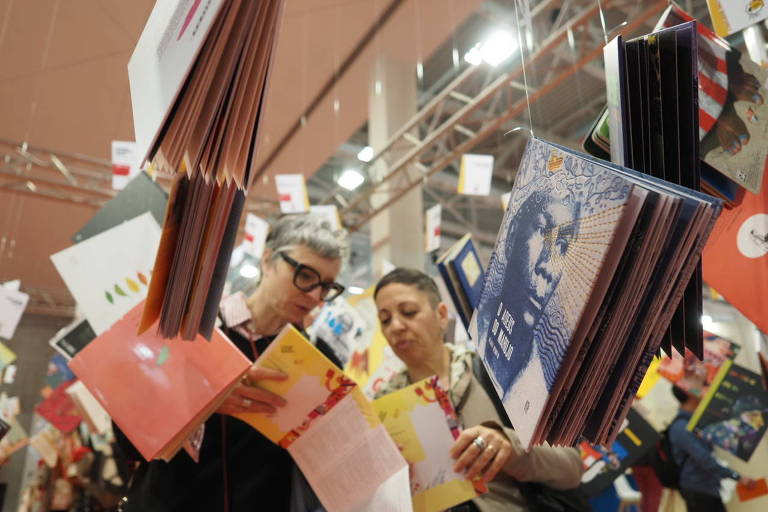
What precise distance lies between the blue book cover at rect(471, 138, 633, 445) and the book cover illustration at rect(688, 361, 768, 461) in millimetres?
1961

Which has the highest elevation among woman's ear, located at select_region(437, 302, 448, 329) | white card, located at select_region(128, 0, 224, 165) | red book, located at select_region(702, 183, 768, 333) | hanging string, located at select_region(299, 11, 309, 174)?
hanging string, located at select_region(299, 11, 309, 174)

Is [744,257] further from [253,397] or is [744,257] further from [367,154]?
[367,154]

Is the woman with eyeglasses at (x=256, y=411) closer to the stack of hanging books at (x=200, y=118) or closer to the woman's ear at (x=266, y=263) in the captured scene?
the woman's ear at (x=266, y=263)

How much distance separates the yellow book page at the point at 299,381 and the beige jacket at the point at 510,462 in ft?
1.21

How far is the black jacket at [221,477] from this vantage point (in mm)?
1178

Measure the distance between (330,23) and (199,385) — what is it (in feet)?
12.3

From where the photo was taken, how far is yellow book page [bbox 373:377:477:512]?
107 cm

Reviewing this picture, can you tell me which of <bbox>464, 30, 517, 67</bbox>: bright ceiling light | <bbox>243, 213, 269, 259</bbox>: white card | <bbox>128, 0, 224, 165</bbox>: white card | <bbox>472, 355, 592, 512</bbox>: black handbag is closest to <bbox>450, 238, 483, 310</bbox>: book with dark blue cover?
<bbox>472, 355, 592, 512</bbox>: black handbag

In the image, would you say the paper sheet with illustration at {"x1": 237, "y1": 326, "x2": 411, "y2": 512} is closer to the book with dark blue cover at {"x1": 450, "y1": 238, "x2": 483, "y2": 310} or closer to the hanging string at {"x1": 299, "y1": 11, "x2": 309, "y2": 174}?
the book with dark blue cover at {"x1": 450, "y1": 238, "x2": 483, "y2": 310}

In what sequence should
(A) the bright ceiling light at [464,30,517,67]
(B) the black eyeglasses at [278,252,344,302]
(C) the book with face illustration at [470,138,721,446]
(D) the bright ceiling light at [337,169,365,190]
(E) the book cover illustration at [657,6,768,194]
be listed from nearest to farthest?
(C) the book with face illustration at [470,138,721,446] < (E) the book cover illustration at [657,6,768,194] < (B) the black eyeglasses at [278,252,344,302] < (A) the bright ceiling light at [464,30,517,67] < (D) the bright ceiling light at [337,169,365,190]

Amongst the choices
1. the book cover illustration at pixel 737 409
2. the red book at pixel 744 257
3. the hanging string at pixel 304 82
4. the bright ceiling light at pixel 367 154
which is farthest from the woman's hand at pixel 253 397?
the bright ceiling light at pixel 367 154

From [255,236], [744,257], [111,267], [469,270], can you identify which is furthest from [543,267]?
[255,236]

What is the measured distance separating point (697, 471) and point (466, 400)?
6.57 feet

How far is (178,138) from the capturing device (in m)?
0.61
